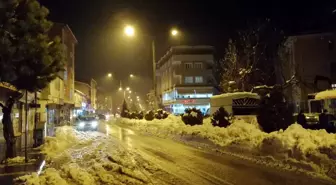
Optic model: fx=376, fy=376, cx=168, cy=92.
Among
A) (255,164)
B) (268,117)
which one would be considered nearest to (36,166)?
(255,164)

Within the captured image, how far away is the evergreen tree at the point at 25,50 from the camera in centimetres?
1311

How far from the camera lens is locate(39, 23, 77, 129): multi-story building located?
1866 inches

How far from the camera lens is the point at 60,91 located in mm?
58281

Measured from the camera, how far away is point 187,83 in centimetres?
8112

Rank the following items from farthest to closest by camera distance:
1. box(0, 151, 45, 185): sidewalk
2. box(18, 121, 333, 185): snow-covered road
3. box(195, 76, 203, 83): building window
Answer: box(195, 76, 203, 83): building window
box(0, 151, 45, 185): sidewalk
box(18, 121, 333, 185): snow-covered road

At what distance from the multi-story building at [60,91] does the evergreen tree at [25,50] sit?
82.1ft

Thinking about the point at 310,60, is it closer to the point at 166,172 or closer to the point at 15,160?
the point at 166,172

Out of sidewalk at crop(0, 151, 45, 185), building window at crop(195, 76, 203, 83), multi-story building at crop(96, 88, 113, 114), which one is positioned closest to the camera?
sidewalk at crop(0, 151, 45, 185)

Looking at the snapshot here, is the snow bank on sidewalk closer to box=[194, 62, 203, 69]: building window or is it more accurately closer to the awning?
the awning

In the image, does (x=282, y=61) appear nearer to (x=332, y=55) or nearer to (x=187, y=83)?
(x=332, y=55)

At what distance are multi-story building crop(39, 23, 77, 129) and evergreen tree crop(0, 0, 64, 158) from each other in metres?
25.0

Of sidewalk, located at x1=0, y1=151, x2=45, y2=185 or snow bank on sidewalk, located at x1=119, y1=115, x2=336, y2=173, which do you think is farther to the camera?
snow bank on sidewalk, located at x1=119, y1=115, x2=336, y2=173

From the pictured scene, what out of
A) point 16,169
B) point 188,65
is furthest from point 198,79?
point 16,169

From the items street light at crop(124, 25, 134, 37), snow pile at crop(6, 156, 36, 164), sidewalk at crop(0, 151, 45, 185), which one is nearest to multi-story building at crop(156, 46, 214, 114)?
street light at crop(124, 25, 134, 37)
